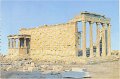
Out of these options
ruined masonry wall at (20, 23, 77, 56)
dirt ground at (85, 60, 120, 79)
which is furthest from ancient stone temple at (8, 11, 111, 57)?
dirt ground at (85, 60, 120, 79)

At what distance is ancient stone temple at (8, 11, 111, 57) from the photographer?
36.7 m

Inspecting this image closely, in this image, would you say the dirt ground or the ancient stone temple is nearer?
the dirt ground

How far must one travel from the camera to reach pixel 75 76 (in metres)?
17.5

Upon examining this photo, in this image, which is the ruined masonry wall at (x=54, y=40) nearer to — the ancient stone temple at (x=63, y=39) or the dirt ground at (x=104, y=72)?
the ancient stone temple at (x=63, y=39)

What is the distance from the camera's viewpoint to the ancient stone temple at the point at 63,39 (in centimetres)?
3672

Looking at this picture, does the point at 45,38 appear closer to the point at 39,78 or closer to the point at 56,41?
the point at 56,41

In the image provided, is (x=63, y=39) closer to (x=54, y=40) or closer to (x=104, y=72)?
(x=54, y=40)

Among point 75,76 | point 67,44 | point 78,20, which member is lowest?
point 75,76

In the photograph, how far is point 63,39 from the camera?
39.4m

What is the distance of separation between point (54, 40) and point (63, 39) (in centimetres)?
262

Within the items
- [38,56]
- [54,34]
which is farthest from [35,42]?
[54,34]

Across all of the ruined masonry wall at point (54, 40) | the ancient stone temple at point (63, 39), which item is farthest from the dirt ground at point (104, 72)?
the ruined masonry wall at point (54, 40)

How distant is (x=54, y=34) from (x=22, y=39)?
34.4ft

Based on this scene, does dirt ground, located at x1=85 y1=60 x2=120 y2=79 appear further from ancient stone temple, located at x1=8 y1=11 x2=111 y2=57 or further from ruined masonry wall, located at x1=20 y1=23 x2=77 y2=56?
ruined masonry wall, located at x1=20 y1=23 x2=77 y2=56
